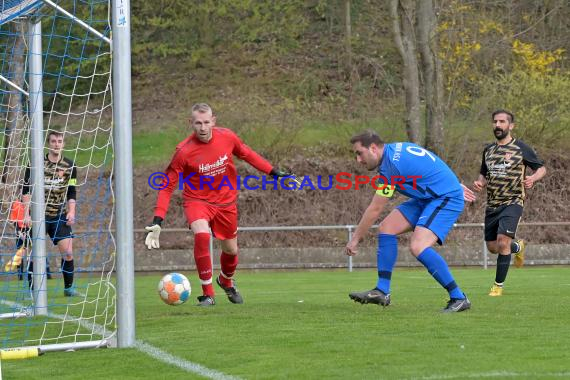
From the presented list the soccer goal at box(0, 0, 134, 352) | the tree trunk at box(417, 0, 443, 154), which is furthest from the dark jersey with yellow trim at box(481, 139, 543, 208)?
the tree trunk at box(417, 0, 443, 154)

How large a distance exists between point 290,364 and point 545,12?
25129mm

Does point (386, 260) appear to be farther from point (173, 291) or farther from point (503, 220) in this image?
point (503, 220)

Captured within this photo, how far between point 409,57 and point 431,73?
2.38 ft

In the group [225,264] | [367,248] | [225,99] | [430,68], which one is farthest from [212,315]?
[225,99]

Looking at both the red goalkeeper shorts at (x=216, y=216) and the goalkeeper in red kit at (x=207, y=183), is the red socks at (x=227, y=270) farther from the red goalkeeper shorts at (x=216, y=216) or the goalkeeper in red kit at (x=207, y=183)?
the red goalkeeper shorts at (x=216, y=216)

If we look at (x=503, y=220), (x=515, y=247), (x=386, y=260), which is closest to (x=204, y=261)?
(x=386, y=260)

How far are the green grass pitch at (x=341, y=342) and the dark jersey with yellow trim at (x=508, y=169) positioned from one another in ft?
3.80

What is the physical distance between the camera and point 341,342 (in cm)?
704

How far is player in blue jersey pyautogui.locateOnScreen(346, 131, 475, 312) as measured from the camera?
8984 millimetres

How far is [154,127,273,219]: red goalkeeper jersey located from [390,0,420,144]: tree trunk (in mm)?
15877

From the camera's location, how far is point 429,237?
29.8 feet

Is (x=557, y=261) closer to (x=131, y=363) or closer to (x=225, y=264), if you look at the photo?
(x=225, y=264)

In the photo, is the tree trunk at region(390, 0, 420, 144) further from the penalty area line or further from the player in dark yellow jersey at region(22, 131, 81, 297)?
the penalty area line

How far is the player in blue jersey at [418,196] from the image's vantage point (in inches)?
354
